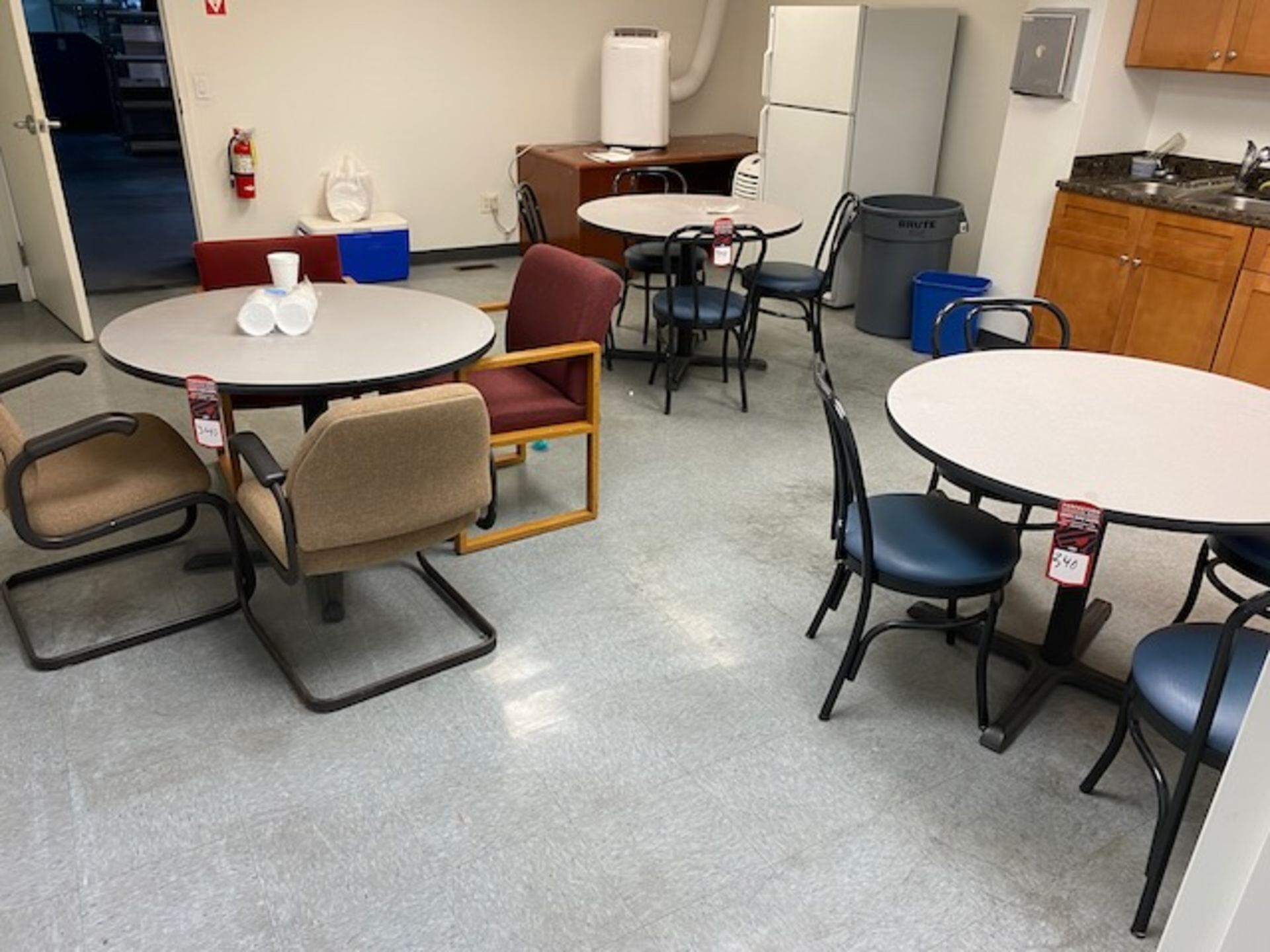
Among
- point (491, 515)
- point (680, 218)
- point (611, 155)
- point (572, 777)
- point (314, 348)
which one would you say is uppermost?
point (611, 155)

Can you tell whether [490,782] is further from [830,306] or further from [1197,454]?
[830,306]

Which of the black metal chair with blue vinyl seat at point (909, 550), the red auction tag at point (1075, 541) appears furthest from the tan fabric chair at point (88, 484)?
the red auction tag at point (1075, 541)

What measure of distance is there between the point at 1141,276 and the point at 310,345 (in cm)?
354

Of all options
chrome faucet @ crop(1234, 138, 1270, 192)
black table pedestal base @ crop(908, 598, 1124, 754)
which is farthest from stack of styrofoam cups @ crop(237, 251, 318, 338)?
chrome faucet @ crop(1234, 138, 1270, 192)

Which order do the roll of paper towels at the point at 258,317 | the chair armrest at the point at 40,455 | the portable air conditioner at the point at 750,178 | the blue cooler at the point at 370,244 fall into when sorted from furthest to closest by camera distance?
the portable air conditioner at the point at 750,178, the blue cooler at the point at 370,244, the roll of paper towels at the point at 258,317, the chair armrest at the point at 40,455

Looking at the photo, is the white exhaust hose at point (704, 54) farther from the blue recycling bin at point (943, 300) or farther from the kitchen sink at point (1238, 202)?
the kitchen sink at point (1238, 202)

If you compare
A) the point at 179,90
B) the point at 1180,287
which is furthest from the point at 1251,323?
the point at 179,90

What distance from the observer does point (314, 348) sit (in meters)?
2.55

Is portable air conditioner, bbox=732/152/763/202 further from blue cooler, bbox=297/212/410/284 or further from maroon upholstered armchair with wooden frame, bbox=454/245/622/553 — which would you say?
maroon upholstered armchair with wooden frame, bbox=454/245/622/553

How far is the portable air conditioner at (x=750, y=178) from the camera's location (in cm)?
571

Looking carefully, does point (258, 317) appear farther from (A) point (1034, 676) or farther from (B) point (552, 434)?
(A) point (1034, 676)

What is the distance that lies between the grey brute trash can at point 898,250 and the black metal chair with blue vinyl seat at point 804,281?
562mm

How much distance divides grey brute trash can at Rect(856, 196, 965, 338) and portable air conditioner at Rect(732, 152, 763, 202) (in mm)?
777

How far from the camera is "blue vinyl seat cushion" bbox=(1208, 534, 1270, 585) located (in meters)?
2.22
